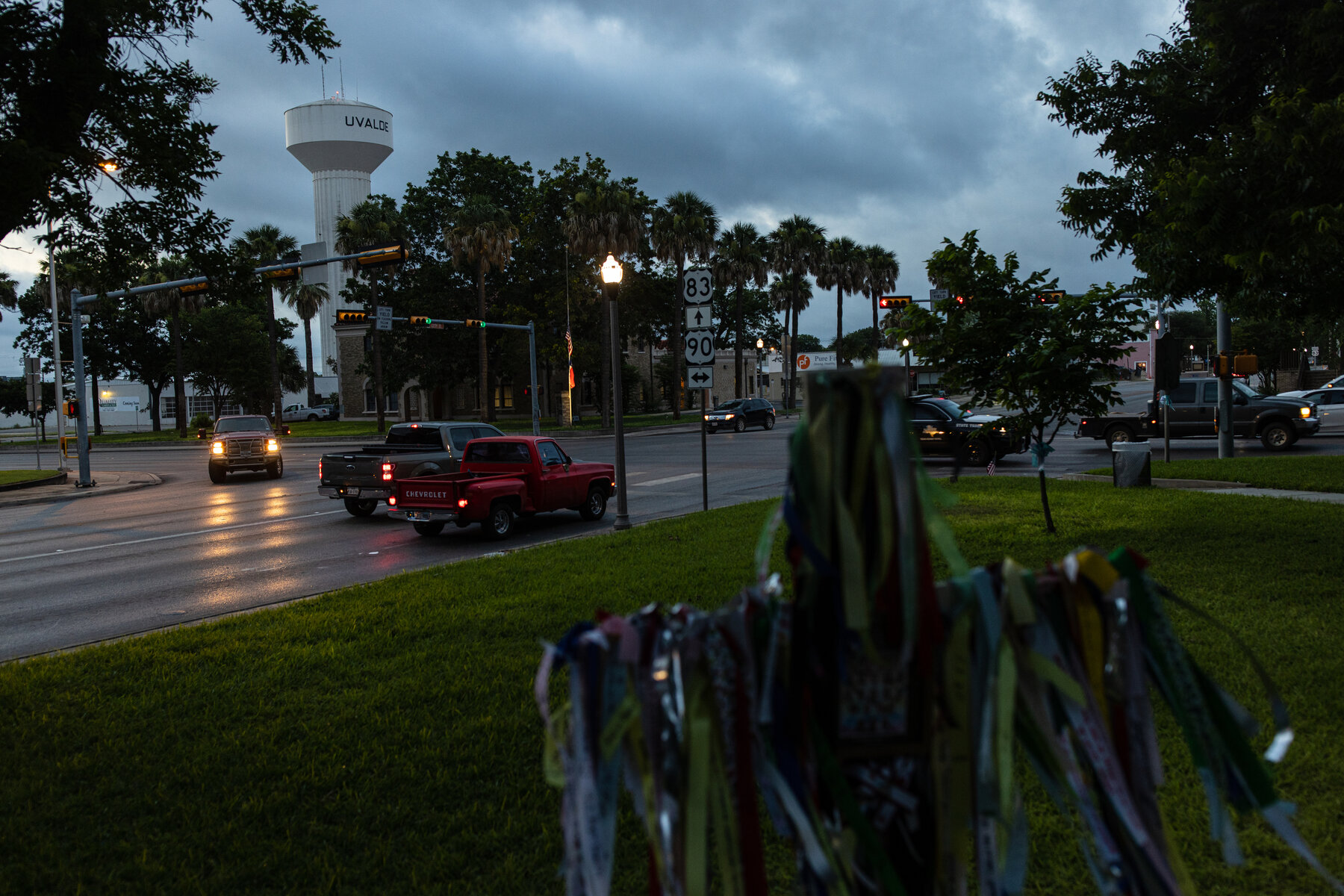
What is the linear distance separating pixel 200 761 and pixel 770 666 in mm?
4245

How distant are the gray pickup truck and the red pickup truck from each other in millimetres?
785

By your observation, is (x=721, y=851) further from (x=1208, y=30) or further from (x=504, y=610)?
(x=1208, y=30)

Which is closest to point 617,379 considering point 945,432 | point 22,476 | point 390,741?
point 390,741

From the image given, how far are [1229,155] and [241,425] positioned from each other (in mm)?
25306

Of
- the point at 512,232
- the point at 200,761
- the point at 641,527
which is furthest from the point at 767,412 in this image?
the point at 200,761

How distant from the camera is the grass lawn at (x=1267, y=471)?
14.7 m

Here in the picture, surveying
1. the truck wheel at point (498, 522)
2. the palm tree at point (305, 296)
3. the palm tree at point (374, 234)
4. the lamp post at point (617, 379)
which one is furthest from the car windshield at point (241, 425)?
the palm tree at point (305, 296)

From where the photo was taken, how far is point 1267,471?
16422mm

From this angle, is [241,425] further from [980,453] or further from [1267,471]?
[1267,471]

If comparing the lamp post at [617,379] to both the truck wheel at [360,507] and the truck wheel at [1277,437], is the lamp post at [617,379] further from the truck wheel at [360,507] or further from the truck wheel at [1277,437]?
the truck wheel at [1277,437]

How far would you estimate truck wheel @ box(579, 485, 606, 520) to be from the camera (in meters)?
15.6

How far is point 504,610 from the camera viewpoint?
7672 millimetres

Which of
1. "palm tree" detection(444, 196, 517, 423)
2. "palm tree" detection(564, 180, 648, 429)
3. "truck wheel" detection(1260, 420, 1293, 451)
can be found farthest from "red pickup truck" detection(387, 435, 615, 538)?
"palm tree" detection(444, 196, 517, 423)

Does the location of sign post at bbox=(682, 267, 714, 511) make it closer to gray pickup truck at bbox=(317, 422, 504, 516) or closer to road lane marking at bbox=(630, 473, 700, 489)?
gray pickup truck at bbox=(317, 422, 504, 516)
